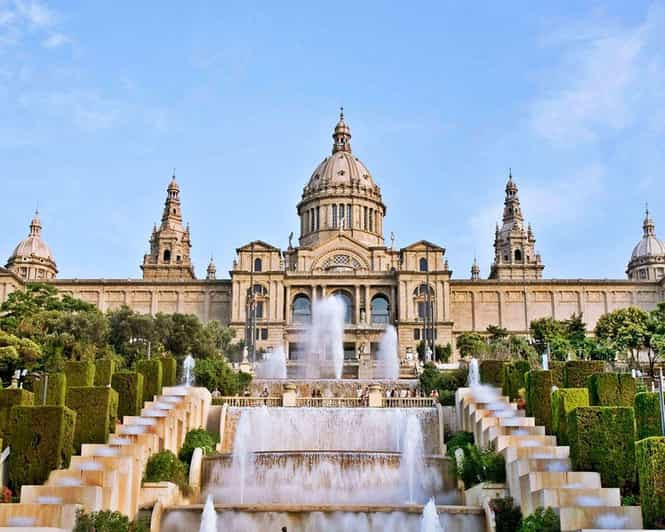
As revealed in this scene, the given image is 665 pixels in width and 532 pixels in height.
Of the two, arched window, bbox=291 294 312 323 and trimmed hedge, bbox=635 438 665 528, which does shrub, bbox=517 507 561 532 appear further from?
arched window, bbox=291 294 312 323

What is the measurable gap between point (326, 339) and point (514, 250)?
30.3 m

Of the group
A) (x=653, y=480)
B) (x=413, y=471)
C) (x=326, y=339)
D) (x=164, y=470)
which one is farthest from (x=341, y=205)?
(x=653, y=480)

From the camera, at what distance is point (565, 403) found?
26.0 m

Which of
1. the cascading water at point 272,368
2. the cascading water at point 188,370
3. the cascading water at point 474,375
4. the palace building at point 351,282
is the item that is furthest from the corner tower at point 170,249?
the cascading water at point 474,375

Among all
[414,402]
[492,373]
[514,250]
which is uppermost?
[514,250]

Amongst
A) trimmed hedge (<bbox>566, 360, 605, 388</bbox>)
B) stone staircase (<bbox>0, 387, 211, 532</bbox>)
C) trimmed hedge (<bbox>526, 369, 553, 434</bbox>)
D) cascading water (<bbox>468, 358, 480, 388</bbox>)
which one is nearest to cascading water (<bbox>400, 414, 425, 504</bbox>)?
trimmed hedge (<bbox>526, 369, 553, 434</bbox>)

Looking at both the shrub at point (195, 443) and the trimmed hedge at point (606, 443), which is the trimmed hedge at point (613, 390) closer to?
the trimmed hedge at point (606, 443)

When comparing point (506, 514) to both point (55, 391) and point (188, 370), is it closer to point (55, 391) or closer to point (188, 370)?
point (55, 391)

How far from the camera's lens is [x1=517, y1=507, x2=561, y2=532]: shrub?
68.6 feet

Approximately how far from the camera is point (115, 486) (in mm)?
22531

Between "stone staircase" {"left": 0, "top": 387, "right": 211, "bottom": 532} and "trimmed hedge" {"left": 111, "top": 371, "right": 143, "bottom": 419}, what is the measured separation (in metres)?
0.44

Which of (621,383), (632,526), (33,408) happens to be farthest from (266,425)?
(632,526)

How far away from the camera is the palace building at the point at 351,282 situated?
8269 centimetres

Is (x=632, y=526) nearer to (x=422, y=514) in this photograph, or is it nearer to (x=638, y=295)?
(x=422, y=514)
